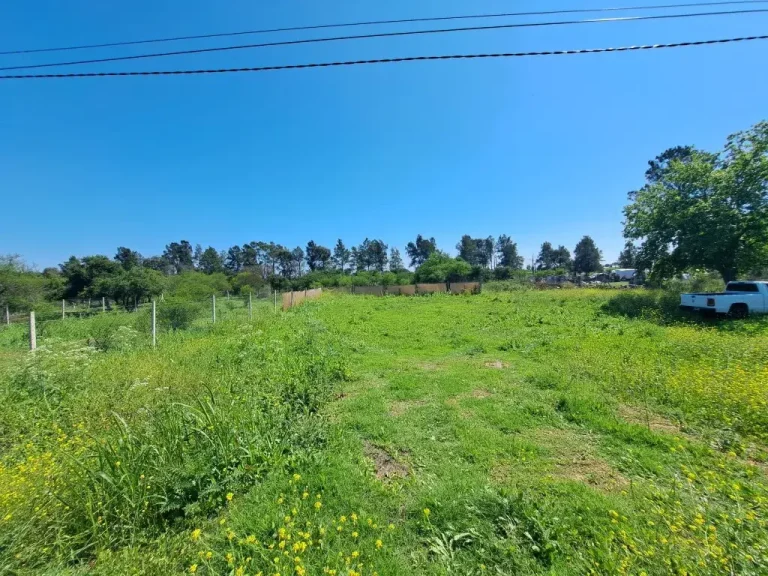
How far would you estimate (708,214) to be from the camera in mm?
12914

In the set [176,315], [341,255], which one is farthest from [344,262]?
[176,315]

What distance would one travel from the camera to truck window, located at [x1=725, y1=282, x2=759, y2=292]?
426 inches

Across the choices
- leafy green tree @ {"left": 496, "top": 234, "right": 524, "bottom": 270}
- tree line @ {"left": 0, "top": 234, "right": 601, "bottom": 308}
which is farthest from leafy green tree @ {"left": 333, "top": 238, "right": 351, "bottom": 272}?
leafy green tree @ {"left": 496, "top": 234, "right": 524, "bottom": 270}

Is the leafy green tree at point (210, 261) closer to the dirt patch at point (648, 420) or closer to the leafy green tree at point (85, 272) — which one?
the leafy green tree at point (85, 272)

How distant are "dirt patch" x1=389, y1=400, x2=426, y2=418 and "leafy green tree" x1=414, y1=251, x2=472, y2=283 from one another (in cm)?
3277

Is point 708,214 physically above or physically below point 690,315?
above

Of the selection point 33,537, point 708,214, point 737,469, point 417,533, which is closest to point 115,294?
point 33,537

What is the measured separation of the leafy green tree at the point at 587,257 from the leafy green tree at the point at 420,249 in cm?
3433

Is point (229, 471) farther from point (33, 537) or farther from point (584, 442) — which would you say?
point (584, 442)

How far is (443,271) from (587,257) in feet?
168

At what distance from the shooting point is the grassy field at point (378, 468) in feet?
6.36

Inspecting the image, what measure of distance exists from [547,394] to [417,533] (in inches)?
134

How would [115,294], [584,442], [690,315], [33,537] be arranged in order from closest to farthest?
[33,537]
[584,442]
[690,315]
[115,294]

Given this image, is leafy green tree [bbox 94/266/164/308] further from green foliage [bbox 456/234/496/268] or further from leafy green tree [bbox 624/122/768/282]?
green foliage [bbox 456/234/496/268]
